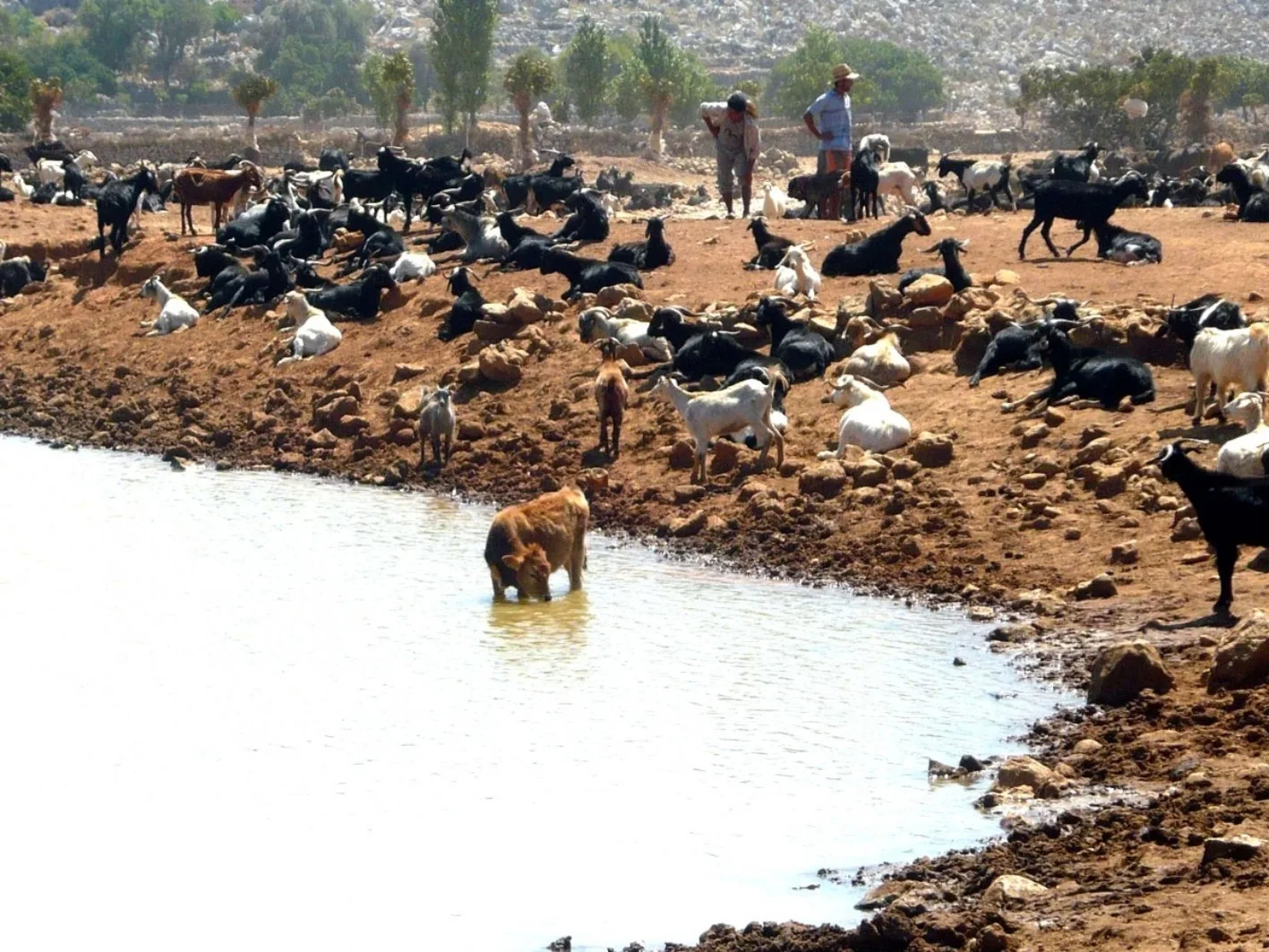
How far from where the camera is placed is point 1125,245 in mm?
19250

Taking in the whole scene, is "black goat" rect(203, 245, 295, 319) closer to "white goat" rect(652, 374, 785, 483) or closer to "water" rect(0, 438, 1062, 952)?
"water" rect(0, 438, 1062, 952)

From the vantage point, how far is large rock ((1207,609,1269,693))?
30.8ft

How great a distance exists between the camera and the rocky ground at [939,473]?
7371 millimetres

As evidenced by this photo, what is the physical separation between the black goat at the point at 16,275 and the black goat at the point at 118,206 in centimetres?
82

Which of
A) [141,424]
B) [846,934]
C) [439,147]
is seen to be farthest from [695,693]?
[439,147]

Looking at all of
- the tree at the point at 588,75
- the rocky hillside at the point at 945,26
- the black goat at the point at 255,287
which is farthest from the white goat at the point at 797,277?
the rocky hillside at the point at 945,26

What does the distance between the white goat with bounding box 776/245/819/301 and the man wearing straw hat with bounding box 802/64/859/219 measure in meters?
4.10

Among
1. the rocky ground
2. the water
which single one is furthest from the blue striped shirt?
the water

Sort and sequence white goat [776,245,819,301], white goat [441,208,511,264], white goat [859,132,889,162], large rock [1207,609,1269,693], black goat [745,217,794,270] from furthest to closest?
1. white goat [859,132,889,162]
2. white goat [441,208,511,264]
3. black goat [745,217,794,270]
4. white goat [776,245,819,301]
5. large rock [1207,609,1269,693]

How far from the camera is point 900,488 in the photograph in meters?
14.1

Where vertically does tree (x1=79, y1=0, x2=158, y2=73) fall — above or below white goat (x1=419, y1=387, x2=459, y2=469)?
above

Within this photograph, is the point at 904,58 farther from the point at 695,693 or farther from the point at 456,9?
the point at 695,693

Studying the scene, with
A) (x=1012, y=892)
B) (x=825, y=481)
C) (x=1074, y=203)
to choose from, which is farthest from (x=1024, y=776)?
(x=1074, y=203)

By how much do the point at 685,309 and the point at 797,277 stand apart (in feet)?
3.35
